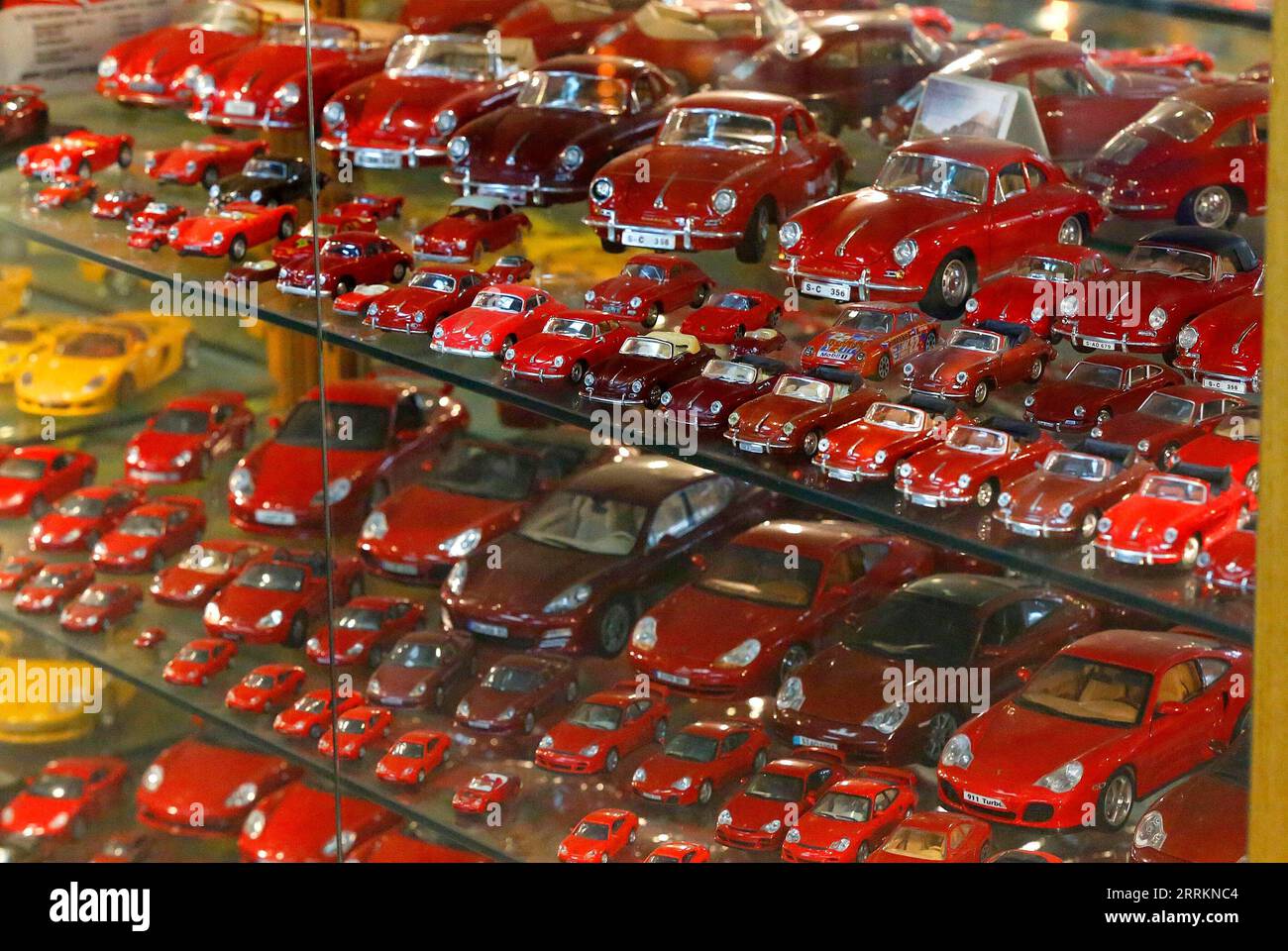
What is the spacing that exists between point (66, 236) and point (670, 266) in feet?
4.52

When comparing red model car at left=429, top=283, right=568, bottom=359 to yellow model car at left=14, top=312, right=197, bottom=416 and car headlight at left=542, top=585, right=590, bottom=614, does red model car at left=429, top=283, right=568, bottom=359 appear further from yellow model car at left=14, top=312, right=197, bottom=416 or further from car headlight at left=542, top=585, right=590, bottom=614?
yellow model car at left=14, top=312, right=197, bottom=416

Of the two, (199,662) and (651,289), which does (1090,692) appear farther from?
(199,662)

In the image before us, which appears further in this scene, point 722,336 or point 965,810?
point 722,336

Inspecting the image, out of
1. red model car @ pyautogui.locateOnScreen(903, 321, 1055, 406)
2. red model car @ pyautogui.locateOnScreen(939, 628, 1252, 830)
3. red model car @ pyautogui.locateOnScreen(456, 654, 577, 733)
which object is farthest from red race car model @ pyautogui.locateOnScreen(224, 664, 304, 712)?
red model car @ pyautogui.locateOnScreen(903, 321, 1055, 406)

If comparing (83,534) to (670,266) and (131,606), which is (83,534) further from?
(670,266)

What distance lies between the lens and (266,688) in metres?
4.30

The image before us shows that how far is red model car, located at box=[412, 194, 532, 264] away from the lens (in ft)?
12.7

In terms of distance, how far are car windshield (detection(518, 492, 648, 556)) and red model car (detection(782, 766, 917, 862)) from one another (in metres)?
0.82

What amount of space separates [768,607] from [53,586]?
1.99 meters

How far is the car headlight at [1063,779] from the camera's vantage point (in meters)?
2.96
